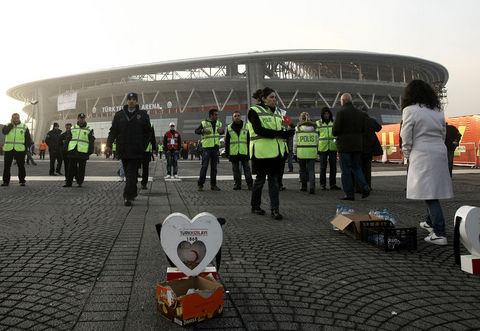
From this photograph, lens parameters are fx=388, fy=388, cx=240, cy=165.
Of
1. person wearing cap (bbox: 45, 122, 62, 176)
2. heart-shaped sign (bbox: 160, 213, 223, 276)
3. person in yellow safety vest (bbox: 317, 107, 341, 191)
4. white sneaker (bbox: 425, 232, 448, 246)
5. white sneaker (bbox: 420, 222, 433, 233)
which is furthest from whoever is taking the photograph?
person wearing cap (bbox: 45, 122, 62, 176)

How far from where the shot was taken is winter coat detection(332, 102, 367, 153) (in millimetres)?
7137

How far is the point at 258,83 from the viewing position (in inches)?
2216

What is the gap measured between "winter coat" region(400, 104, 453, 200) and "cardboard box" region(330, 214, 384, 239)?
50 cm

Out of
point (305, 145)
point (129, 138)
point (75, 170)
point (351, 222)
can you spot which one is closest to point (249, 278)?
point (351, 222)

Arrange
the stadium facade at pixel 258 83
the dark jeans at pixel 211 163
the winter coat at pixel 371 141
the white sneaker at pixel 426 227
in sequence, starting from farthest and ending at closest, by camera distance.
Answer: the stadium facade at pixel 258 83 < the dark jeans at pixel 211 163 < the winter coat at pixel 371 141 < the white sneaker at pixel 426 227

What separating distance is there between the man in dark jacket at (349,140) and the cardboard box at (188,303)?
5356 millimetres

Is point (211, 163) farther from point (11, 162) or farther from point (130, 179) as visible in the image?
point (11, 162)

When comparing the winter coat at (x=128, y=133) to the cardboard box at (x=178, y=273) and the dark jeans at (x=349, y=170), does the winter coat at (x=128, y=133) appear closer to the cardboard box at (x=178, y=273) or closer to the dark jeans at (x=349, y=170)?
the dark jeans at (x=349, y=170)

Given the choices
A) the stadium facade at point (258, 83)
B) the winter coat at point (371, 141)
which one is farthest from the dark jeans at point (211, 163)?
the stadium facade at point (258, 83)

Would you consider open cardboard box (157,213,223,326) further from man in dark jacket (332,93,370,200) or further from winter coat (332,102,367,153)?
winter coat (332,102,367,153)

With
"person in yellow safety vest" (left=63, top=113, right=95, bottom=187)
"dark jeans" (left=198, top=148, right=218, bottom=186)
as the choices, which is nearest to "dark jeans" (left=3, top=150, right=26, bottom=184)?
"person in yellow safety vest" (left=63, top=113, right=95, bottom=187)

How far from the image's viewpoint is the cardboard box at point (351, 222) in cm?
404

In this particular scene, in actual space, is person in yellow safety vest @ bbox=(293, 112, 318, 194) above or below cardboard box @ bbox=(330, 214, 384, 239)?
above

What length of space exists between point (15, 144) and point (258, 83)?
48.8 metres
